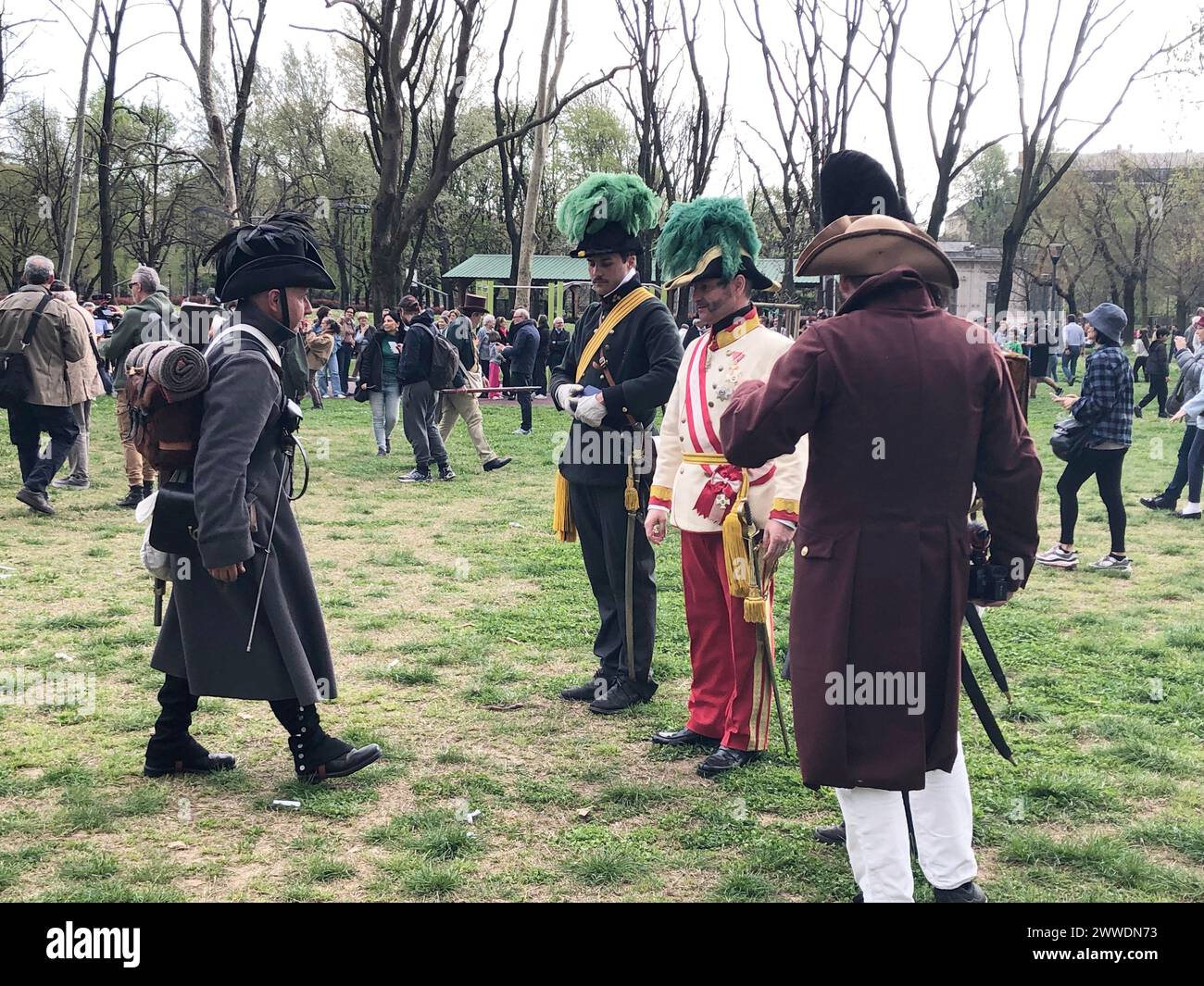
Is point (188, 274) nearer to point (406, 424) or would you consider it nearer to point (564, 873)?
point (406, 424)

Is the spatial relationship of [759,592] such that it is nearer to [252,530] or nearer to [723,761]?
[723,761]

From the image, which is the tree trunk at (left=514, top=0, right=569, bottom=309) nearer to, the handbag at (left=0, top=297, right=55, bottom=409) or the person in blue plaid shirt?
the handbag at (left=0, top=297, right=55, bottom=409)

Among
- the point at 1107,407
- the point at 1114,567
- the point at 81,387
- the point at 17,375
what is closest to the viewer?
the point at 1107,407

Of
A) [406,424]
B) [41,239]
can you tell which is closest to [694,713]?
[406,424]

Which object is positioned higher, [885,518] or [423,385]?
[423,385]

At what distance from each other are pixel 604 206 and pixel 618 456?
1135 mm

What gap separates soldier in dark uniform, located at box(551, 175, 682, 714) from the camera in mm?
5215

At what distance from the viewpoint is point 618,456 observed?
5.32m

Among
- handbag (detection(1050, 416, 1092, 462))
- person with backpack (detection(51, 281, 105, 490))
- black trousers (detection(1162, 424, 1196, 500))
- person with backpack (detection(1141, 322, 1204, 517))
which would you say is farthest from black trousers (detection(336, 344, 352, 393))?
handbag (detection(1050, 416, 1092, 462))

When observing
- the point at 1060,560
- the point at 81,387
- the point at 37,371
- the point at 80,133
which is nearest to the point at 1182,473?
the point at 1060,560

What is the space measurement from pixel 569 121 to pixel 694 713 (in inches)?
2046

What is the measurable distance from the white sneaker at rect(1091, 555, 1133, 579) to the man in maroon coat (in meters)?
6.37

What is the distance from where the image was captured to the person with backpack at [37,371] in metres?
9.91

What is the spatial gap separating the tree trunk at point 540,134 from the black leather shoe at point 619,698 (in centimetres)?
1902
